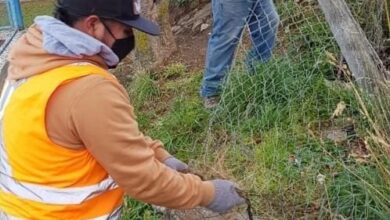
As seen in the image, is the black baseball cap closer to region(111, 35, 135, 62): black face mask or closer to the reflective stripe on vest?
→ region(111, 35, 135, 62): black face mask

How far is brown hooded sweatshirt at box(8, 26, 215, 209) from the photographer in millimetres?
2104

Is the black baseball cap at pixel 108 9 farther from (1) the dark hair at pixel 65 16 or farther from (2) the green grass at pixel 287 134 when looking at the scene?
(2) the green grass at pixel 287 134

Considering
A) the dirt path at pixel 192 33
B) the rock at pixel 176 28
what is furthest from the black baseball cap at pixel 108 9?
the rock at pixel 176 28

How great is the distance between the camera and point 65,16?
2262 mm

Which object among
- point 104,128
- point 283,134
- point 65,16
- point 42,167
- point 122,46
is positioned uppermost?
point 65,16

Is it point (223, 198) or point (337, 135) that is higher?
point (223, 198)

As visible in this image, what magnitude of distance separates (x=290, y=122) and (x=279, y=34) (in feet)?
3.06

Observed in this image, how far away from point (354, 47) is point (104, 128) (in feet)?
5.46

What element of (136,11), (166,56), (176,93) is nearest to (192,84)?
(176,93)

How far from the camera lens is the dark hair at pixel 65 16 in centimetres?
223

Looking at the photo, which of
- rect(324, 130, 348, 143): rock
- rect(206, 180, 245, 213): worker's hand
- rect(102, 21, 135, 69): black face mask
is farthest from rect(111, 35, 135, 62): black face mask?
rect(324, 130, 348, 143): rock

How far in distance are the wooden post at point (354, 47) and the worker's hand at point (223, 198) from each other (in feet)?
3.41

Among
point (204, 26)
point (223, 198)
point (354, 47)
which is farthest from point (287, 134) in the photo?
point (204, 26)

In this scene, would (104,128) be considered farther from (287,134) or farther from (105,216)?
(287,134)
